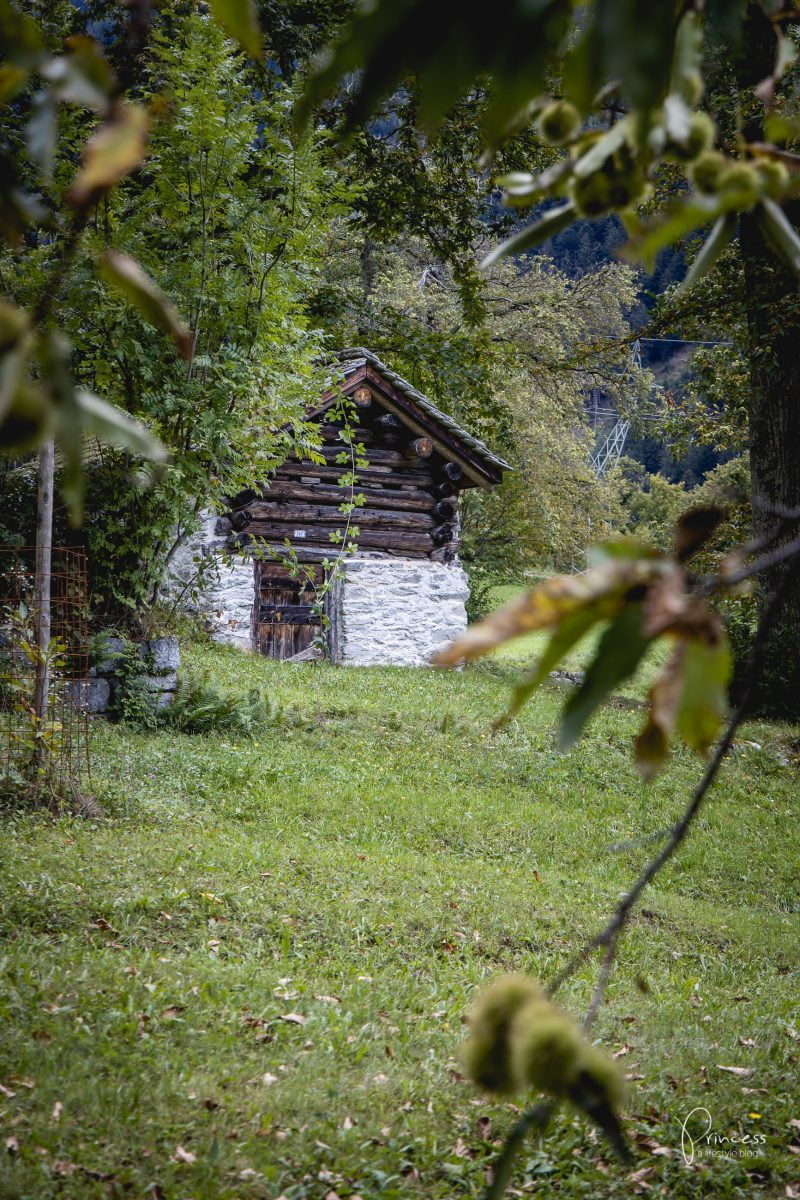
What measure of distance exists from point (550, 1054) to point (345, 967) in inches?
149

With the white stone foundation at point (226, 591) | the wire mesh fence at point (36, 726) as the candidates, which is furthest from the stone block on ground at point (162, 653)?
the white stone foundation at point (226, 591)

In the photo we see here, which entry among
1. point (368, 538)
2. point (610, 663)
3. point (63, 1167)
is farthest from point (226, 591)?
point (610, 663)

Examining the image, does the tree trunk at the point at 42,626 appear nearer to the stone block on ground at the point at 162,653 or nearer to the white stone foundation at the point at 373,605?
the stone block on ground at the point at 162,653

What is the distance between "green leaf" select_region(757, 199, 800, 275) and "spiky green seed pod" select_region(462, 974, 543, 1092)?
709 mm

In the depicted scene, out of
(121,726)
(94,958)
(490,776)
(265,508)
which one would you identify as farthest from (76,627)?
(265,508)

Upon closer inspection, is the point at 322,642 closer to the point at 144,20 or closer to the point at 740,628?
the point at 740,628

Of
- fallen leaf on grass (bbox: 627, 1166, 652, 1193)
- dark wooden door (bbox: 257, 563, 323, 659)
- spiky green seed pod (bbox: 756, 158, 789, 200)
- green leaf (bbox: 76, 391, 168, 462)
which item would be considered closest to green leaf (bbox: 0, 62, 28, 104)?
green leaf (bbox: 76, 391, 168, 462)

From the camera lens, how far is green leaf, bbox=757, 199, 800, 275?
0.82m

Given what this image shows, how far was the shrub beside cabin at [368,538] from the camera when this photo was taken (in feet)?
43.7

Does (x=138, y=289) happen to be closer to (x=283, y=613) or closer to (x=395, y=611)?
(x=283, y=613)

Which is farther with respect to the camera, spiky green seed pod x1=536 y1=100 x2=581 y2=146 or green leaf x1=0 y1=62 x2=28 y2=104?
spiky green seed pod x1=536 y1=100 x2=581 y2=146

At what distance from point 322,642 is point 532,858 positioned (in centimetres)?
743

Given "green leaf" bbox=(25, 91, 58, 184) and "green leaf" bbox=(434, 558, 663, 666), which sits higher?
"green leaf" bbox=(25, 91, 58, 184)

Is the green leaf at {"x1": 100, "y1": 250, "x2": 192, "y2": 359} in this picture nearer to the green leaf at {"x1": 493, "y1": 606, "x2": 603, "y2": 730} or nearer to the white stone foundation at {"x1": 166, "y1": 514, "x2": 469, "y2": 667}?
the green leaf at {"x1": 493, "y1": 606, "x2": 603, "y2": 730}
